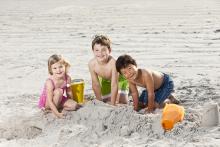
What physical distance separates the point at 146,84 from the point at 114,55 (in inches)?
102

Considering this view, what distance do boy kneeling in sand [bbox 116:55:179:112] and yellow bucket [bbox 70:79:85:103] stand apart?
50 cm

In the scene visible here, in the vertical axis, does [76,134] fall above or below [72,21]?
below

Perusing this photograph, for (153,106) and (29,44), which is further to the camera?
(29,44)

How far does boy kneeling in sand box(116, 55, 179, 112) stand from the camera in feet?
15.4

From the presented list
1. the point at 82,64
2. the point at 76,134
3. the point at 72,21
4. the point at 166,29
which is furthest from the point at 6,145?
the point at 72,21

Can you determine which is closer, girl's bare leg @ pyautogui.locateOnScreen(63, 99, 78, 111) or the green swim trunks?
girl's bare leg @ pyautogui.locateOnScreen(63, 99, 78, 111)

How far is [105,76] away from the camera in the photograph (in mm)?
5281

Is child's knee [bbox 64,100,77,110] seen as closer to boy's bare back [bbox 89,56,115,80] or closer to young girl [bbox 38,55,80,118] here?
young girl [bbox 38,55,80,118]

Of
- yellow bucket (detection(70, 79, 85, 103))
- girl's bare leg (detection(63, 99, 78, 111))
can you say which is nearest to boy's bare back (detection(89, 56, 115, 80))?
yellow bucket (detection(70, 79, 85, 103))

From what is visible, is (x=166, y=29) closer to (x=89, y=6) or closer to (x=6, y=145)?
(x=89, y=6)

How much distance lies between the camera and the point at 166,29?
9359mm

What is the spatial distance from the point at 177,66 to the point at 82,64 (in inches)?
49.9

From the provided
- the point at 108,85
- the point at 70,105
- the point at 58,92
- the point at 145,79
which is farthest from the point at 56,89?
the point at 145,79

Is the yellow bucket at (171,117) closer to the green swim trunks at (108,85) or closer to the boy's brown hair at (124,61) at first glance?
the boy's brown hair at (124,61)
